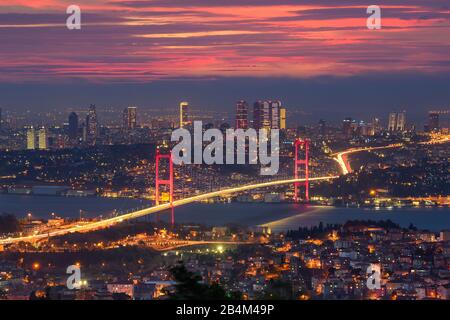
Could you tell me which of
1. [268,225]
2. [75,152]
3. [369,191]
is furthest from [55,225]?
[75,152]

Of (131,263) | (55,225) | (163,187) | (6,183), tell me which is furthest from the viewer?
(6,183)
